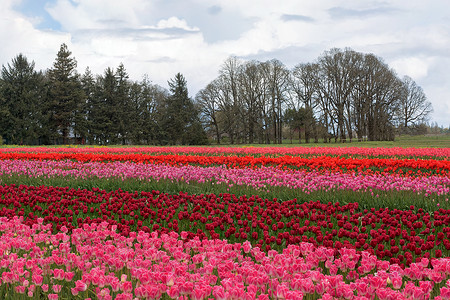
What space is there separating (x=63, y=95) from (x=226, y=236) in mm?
54137

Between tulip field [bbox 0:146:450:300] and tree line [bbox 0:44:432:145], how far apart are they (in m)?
40.7

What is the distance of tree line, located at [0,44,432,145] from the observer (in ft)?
166

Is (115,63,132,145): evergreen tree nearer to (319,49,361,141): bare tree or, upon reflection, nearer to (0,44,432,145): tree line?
(0,44,432,145): tree line

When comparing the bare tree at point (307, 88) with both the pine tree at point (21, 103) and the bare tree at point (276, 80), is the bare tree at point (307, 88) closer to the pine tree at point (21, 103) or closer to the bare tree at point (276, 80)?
the bare tree at point (276, 80)

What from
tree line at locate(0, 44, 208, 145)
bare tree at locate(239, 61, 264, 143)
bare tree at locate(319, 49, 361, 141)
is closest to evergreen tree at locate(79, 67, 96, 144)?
tree line at locate(0, 44, 208, 145)

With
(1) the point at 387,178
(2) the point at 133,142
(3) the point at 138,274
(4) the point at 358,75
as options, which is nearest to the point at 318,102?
(4) the point at 358,75

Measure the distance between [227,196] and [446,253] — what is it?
12.1ft

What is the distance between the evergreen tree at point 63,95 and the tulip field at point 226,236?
1707 inches

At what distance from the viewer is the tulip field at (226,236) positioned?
2.90m

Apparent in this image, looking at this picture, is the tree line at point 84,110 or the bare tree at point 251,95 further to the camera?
the bare tree at point 251,95

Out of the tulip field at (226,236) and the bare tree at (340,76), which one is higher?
the bare tree at (340,76)

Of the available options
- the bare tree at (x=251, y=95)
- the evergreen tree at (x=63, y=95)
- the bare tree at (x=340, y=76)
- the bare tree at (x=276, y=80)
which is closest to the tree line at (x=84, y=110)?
the evergreen tree at (x=63, y=95)

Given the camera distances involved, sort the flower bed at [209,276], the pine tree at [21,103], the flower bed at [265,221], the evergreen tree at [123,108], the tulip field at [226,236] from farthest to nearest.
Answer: the evergreen tree at [123,108], the pine tree at [21,103], the flower bed at [265,221], the tulip field at [226,236], the flower bed at [209,276]

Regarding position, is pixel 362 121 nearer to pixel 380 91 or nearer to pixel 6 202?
pixel 380 91
